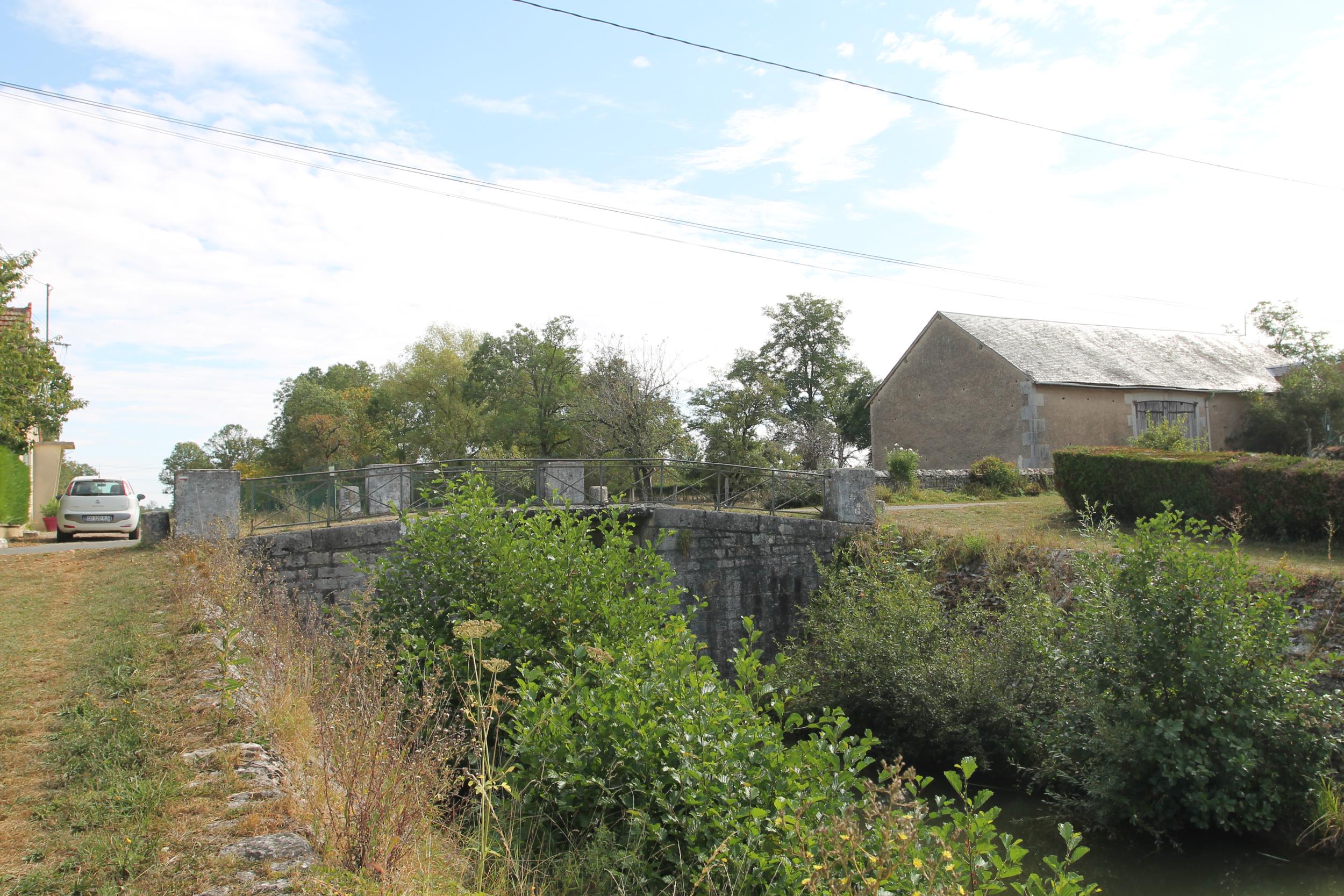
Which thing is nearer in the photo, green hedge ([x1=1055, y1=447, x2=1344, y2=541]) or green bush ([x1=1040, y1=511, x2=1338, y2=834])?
green bush ([x1=1040, y1=511, x2=1338, y2=834])

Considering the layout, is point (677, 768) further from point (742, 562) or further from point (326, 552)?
point (742, 562)

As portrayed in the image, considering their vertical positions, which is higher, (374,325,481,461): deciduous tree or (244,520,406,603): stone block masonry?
(374,325,481,461): deciduous tree

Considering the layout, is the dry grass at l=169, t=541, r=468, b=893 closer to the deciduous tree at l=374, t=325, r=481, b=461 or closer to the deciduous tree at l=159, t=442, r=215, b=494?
the deciduous tree at l=374, t=325, r=481, b=461

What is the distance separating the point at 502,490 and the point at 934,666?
8.30 metres

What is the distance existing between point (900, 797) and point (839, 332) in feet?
120

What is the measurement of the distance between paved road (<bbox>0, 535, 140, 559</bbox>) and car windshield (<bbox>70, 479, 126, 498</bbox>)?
94 cm

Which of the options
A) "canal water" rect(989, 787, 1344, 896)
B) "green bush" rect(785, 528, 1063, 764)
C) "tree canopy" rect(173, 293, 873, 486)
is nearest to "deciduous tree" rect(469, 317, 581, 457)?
"tree canopy" rect(173, 293, 873, 486)

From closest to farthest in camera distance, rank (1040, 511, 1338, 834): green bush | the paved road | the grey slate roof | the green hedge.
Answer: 1. (1040, 511, 1338, 834): green bush
2. the green hedge
3. the paved road
4. the grey slate roof

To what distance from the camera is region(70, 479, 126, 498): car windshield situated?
16.6 meters

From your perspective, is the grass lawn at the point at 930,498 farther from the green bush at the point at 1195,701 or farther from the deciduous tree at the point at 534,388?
the deciduous tree at the point at 534,388

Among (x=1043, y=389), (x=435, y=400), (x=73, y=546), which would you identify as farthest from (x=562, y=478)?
(x=435, y=400)

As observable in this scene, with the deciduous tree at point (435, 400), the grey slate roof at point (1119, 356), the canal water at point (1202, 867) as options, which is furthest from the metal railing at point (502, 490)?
the deciduous tree at point (435, 400)

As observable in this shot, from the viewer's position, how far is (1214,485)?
11.3 metres

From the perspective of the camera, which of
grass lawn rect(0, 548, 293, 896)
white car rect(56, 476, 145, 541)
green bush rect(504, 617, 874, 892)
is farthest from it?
white car rect(56, 476, 145, 541)
